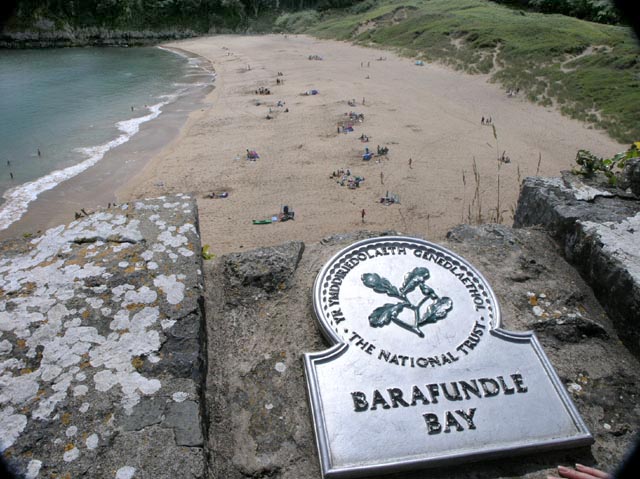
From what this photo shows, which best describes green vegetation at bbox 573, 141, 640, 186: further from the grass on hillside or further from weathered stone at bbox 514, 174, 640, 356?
the grass on hillside

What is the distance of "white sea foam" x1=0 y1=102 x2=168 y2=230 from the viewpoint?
42.7 ft

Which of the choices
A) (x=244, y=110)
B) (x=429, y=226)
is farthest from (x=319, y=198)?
(x=244, y=110)

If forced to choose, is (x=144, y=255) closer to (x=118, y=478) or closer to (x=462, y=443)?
(x=118, y=478)

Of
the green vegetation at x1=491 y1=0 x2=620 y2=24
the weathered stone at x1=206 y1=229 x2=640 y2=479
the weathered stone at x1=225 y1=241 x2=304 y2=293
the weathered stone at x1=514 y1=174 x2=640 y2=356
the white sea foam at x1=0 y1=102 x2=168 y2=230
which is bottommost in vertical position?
the white sea foam at x1=0 y1=102 x2=168 y2=230

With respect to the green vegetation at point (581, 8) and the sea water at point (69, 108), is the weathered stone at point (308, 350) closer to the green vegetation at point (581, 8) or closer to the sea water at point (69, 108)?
the sea water at point (69, 108)

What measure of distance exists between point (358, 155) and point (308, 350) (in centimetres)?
1329

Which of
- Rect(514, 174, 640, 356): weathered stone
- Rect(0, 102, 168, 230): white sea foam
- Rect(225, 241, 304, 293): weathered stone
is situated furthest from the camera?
Rect(0, 102, 168, 230): white sea foam

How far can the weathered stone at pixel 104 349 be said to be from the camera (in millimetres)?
2236

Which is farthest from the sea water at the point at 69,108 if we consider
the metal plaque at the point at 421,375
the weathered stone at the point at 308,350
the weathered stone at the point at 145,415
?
the metal plaque at the point at 421,375

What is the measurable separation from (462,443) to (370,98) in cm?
2274

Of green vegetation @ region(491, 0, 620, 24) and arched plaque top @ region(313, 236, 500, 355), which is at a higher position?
green vegetation @ region(491, 0, 620, 24)

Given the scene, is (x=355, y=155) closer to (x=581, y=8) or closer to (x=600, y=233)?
(x=600, y=233)

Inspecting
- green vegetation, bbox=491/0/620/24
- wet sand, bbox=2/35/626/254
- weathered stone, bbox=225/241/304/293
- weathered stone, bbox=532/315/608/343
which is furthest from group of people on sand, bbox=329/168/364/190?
green vegetation, bbox=491/0/620/24

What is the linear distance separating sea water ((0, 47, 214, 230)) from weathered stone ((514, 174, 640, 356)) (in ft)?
43.9
